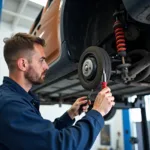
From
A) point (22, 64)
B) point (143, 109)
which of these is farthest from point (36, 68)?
point (143, 109)

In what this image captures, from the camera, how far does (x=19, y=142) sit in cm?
84

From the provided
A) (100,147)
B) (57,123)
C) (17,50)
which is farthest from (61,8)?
(100,147)

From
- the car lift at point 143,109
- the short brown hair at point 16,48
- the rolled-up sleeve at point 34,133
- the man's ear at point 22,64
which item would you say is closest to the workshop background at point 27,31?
the car lift at point 143,109

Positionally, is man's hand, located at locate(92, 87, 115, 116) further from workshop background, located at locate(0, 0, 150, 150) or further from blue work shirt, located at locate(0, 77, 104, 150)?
workshop background, located at locate(0, 0, 150, 150)

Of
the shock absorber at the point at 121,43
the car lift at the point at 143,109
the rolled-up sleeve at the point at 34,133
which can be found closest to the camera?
the rolled-up sleeve at the point at 34,133

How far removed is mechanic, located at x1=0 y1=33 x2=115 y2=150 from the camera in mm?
843

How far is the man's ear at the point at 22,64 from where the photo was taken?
1.13 m

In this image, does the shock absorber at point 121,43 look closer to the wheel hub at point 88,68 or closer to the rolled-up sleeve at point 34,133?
the wheel hub at point 88,68

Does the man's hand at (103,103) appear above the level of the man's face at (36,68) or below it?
below

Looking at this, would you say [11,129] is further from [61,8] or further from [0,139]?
[61,8]

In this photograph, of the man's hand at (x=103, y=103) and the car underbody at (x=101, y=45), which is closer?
the man's hand at (x=103, y=103)

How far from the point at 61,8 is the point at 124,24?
0.54 meters

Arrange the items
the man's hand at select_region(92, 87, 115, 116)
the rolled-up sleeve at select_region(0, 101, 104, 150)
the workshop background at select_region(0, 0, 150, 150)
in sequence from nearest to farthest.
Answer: the rolled-up sleeve at select_region(0, 101, 104, 150) < the man's hand at select_region(92, 87, 115, 116) < the workshop background at select_region(0, 0, 150, 150)

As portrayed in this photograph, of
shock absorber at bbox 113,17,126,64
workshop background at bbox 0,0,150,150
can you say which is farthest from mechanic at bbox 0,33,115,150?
workshop background at bbox 0,0,150,150
